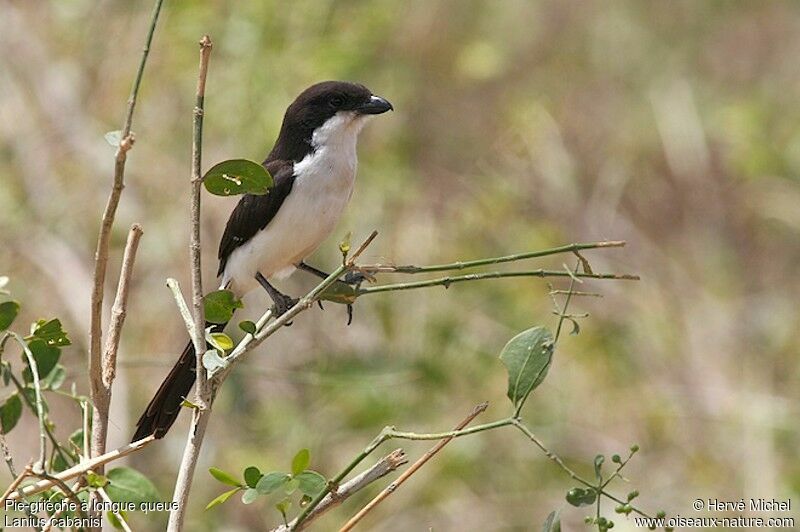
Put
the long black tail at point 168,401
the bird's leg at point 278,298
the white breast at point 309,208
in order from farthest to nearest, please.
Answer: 1. the white breast at point 309,208
2. the bird's leg at point 278,298
3. the long black tail at point 168,401

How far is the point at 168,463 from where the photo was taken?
5.08 m

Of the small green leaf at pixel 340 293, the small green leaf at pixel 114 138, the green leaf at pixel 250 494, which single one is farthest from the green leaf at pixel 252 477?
the small green leaf at pixel 114 138

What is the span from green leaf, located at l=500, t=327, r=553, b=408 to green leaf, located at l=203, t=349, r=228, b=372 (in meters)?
0.45

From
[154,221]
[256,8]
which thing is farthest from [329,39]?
[154,221]

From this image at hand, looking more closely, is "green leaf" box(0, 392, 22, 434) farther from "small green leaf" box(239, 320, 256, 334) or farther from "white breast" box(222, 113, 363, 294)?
"white breast" box(222, 113, 363, 294)

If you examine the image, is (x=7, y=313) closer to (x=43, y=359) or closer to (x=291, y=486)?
(x=43, y=359)

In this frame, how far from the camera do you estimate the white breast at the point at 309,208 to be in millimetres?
3408

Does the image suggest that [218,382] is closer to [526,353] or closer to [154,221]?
[526,353]

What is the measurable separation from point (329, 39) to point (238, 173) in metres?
3.68

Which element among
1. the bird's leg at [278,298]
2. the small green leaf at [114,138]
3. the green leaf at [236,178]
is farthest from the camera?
the bird's leg at [278,298]

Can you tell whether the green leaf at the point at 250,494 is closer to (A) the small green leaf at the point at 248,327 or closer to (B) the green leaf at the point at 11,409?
(A) the small green leaf at the point at 248,327

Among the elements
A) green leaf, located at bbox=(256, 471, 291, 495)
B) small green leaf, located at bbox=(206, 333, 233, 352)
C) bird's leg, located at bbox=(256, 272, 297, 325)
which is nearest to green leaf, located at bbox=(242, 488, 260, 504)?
green leaf, located at bbox=(256, 471, 291, 495)

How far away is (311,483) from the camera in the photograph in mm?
1878

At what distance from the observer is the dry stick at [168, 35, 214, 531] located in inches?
68.4
